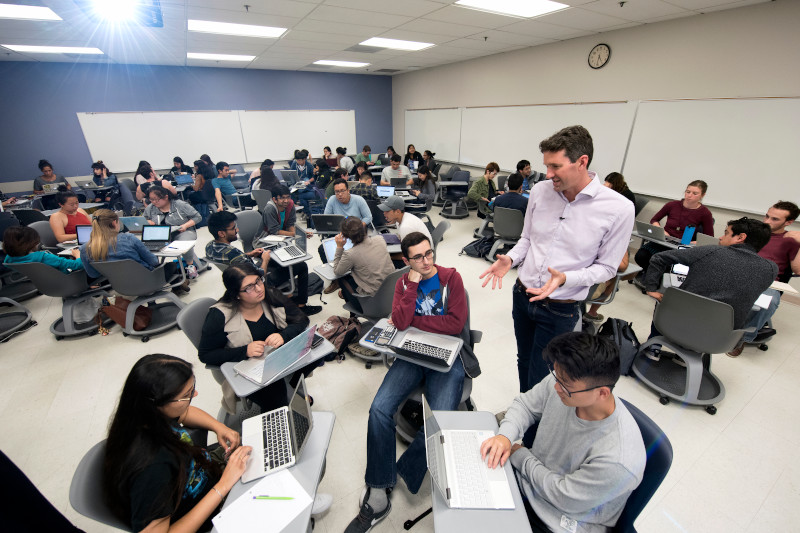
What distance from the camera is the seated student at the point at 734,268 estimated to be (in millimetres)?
2143

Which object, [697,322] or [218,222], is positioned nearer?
[697,322]

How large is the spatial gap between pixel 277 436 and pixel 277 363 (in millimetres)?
422

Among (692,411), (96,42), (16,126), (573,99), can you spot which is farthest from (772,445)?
(16,126)

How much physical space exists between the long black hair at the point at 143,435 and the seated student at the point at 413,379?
0.88 metres

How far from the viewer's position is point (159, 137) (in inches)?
317

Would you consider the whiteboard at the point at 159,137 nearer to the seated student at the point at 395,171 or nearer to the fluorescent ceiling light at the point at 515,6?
the seated student at the point at 395,171

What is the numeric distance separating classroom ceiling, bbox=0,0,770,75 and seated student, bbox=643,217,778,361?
288cm

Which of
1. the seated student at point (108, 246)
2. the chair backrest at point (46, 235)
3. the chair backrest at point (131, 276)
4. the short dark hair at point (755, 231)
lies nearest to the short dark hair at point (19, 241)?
the seated student at point (108, 246)

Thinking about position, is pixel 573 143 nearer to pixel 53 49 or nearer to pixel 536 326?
pixel 536 326

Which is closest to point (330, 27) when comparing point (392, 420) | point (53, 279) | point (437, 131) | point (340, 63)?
point (340, 63)

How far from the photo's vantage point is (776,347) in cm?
314

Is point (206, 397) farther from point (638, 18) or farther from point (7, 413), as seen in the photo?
point (638, 18)

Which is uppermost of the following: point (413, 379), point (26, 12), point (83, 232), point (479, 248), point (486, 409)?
point (26, 12)

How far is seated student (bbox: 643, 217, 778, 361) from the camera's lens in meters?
2.14
